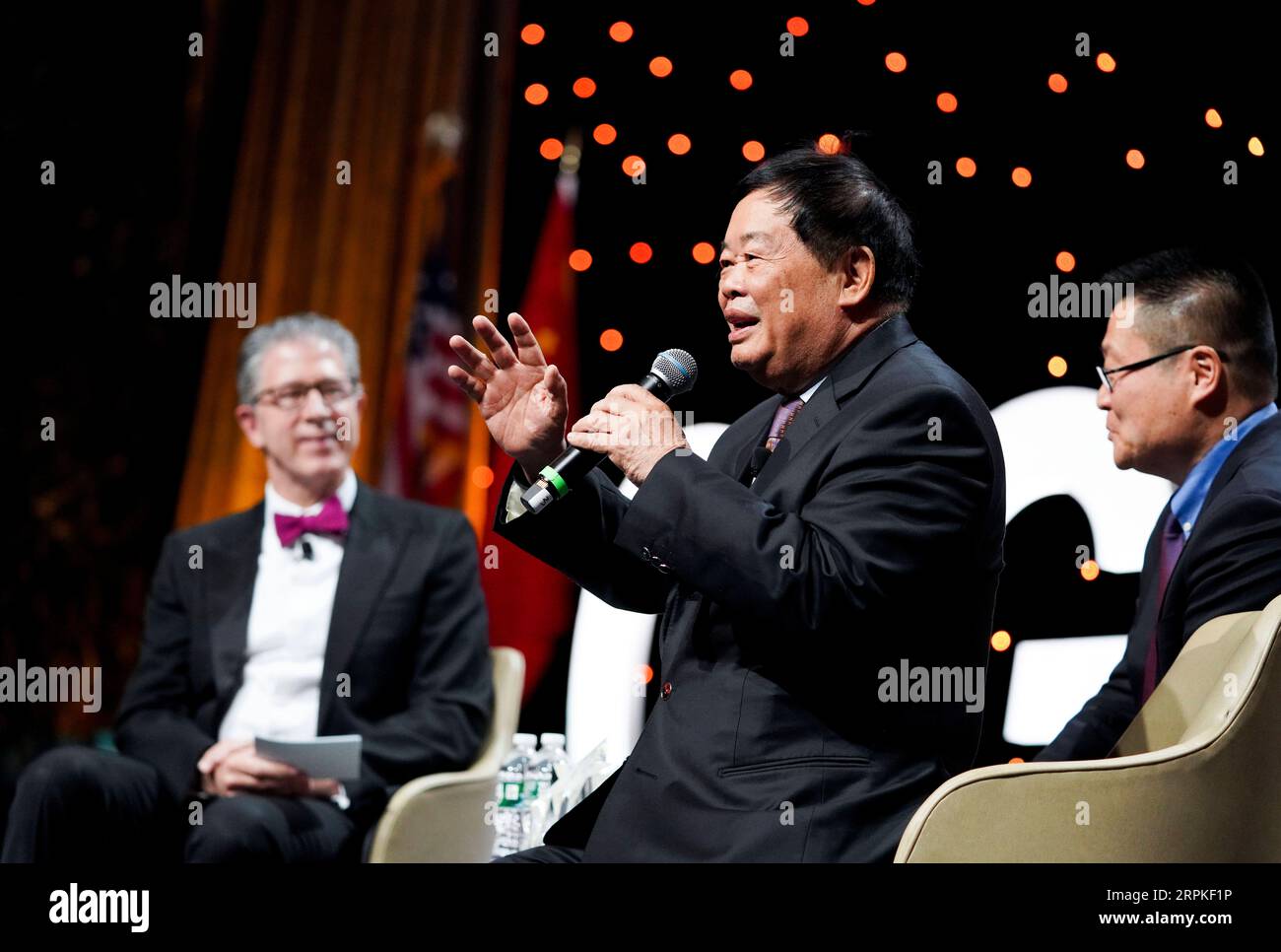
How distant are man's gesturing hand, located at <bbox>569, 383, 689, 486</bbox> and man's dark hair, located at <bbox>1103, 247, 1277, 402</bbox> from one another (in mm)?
1364

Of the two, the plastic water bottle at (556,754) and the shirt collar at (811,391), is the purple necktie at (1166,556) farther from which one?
the plastic water bottle at (556,754)

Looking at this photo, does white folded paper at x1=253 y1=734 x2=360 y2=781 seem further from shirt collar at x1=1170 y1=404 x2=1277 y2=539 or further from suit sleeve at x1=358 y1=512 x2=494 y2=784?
shirt collar at x1=1170 y1=404 x2=1277 y2=539

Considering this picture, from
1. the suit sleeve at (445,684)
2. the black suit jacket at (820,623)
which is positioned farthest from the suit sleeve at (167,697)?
the black suit jacket at (820,623)

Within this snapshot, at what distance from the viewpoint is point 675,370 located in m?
1.93

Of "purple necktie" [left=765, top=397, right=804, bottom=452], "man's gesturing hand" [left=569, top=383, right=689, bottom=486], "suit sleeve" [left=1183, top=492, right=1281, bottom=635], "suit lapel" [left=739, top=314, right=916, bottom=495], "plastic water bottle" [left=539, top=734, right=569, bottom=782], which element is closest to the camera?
"man's gesturing hand" [left=569, top=383, right=689, bottom=486]

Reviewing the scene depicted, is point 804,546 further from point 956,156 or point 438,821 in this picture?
point 956,156

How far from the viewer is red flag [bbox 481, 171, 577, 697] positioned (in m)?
3.69

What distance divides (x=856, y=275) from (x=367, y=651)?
1587 millimetres

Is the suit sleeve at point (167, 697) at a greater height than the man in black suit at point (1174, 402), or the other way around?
the man in black suit at point (1174, 402)

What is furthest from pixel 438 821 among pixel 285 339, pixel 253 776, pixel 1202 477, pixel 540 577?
pixel 1202 477

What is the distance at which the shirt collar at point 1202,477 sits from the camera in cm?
253

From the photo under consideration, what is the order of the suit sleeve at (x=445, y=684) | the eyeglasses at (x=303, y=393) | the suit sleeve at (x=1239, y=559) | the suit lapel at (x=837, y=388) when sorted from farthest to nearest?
the eyeglasses at (x=303, y=393)
the suit sleeve at (x=445, y=684)
the suit sleeve at (x=1239, y=559)
the suit lapel at (x=837, y=388)

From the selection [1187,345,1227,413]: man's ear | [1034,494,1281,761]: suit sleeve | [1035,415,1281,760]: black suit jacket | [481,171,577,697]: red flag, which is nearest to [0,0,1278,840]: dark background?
[481,171,577,697]: red flag
